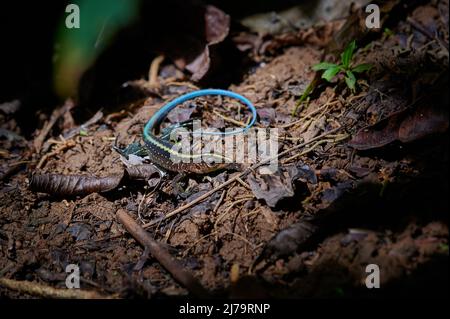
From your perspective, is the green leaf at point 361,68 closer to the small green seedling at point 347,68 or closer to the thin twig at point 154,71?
the small green seedling at point 347,68

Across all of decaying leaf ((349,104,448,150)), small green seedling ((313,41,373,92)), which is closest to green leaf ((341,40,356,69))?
small green seedling ((313,41,373,92))

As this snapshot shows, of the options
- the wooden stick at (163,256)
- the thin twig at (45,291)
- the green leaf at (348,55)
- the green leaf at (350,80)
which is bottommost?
the thin twig at (45,291)

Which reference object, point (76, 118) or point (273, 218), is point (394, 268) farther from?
point (76, 118)

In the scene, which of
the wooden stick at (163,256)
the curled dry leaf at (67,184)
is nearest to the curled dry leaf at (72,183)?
the curled dry leaf at (67,184)

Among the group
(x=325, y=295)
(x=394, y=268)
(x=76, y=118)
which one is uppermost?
(x=76, y=118)

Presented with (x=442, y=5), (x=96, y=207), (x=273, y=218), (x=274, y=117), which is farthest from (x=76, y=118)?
(x=442, y=5)

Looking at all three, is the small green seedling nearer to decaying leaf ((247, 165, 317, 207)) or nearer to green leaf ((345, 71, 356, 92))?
green leaf ((345, 71, 356, 92))
